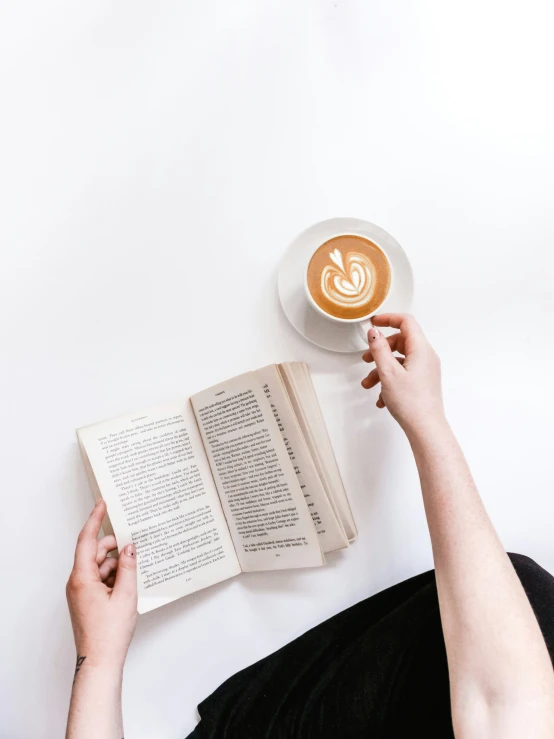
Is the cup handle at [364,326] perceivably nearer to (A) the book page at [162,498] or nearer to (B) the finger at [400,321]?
(B) the finger at [400,321]

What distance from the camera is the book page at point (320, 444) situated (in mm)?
988

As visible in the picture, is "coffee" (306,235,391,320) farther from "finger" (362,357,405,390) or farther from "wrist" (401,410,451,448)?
"wrist" (401,410,451,448)

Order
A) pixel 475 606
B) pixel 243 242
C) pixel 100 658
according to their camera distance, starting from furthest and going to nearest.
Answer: pixel 243 242, pixel 100 658, pixel 475 606

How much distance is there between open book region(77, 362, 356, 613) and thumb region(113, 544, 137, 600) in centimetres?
5

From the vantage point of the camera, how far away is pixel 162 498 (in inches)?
39.8

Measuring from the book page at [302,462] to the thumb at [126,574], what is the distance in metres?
0.32

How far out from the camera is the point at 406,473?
1063mm

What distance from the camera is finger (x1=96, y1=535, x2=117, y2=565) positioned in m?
0.94

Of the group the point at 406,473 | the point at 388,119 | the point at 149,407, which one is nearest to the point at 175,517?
the point at 149,407

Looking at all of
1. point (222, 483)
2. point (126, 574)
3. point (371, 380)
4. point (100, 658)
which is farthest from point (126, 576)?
point (371, 380)

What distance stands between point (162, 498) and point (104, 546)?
0.13m

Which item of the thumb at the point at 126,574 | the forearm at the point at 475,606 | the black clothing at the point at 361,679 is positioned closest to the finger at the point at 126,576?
the thumb at the point at 126,574

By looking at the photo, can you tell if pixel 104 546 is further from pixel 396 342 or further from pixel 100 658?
pixel 396 342

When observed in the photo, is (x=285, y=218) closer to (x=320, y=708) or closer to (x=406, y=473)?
(x=406, y=473)
